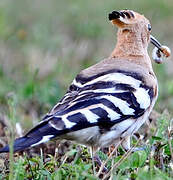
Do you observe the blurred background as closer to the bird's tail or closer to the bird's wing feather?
the bird's wing feather

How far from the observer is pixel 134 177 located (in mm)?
3355

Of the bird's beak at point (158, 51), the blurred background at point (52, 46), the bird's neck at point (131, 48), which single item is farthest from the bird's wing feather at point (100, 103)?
the blurred background at point (52, 46)

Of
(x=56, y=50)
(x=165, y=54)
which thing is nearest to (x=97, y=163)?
(x=165, y=54)

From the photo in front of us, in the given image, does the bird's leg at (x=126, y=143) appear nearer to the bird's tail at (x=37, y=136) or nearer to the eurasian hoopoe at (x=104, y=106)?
the eurasian hoopoe at (x=104, y=106)

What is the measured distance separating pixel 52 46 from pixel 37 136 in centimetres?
425

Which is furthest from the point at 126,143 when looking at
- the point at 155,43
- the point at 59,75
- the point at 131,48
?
the point at 59,75

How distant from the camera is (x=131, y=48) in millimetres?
4543

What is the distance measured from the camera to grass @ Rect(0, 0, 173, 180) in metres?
3.51

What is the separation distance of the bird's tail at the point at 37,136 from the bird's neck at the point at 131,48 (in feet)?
4.15

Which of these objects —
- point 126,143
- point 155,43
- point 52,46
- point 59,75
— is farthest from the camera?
point 52,46

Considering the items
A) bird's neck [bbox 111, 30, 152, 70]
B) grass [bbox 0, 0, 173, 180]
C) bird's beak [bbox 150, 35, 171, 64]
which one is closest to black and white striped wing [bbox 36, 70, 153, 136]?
grass [bbox 0, 0, 173, 180]

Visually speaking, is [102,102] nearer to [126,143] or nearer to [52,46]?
[126,143]

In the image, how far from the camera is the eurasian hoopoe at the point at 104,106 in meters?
3.38

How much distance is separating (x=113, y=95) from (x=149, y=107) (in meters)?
0.42
